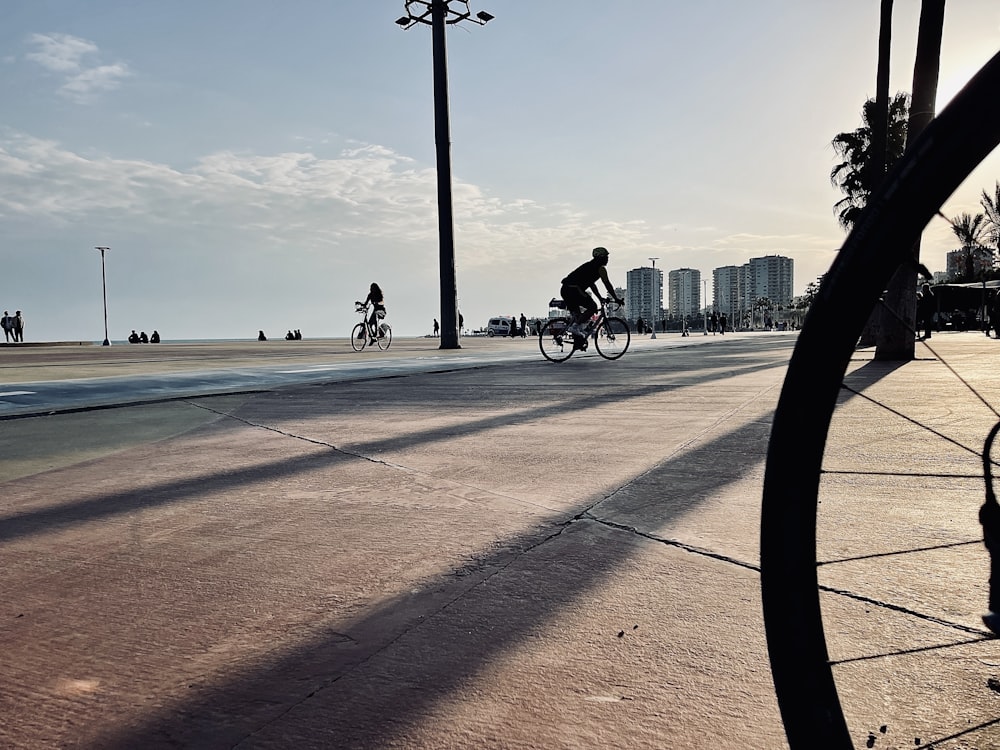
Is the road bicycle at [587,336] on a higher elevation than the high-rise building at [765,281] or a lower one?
lower

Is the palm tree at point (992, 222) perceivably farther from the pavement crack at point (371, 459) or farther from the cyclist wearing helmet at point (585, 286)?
the cyclist wearing helmet at point (585, 286)

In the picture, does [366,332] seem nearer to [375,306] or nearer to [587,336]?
[375,306]

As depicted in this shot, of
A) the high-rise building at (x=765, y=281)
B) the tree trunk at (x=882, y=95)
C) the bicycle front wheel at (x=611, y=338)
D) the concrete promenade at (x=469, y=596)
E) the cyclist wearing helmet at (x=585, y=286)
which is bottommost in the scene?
the concrete promenade at (x=469, y=596)

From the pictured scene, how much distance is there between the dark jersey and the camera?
518 inches

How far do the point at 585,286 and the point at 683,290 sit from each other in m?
147

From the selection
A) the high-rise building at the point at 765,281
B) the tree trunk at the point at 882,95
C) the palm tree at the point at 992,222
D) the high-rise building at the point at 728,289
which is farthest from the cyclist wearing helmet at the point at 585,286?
the high-rise building at the point at 765,281

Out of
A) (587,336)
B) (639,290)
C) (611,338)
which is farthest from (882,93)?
(639,290)

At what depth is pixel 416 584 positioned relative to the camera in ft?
7.33

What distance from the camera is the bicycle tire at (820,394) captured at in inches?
35.9

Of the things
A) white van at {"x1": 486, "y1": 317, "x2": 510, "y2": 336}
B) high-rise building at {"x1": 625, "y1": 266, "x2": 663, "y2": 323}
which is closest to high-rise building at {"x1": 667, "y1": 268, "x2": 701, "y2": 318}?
high-rise building at {"x1": 625, "y1": 266, "x2": 663, "y2": 323}

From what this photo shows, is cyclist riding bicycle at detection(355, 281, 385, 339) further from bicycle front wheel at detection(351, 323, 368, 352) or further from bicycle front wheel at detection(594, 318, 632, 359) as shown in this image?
bicycle front wheel at detection(594, 318, 632, 359)

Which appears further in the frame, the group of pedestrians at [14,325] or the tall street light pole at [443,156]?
the group of pedestrians at [14,325]

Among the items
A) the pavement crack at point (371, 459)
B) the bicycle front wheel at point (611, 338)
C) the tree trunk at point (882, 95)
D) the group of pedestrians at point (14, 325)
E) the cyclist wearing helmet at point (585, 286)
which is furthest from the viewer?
the group of pedestrians at point (14, 325)

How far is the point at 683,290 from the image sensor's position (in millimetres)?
155000
